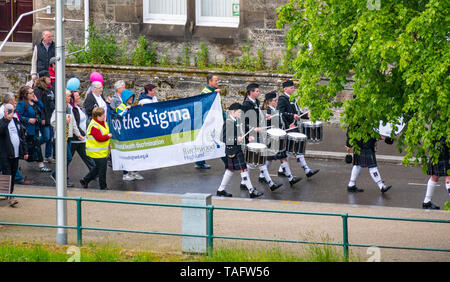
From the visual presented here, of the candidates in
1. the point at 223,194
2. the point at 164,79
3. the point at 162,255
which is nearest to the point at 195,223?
the point at 162,255

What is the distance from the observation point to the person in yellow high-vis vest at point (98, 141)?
15394mm

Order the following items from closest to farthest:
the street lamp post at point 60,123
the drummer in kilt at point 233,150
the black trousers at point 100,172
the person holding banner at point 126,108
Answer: the street lamp post at point 60,123 → the drummer in kilt at point 233,150 → the black trousers at point 100,172 → the person holding banner at point 126,108

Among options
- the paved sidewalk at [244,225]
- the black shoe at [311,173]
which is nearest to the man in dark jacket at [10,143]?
the paved sidewalk at [244,225]

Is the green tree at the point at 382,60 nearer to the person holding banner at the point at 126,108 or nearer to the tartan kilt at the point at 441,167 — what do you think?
the tartan kilt at the point at 441,167

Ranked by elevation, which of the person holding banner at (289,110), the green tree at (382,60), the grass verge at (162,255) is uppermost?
the green tree at (382,60)

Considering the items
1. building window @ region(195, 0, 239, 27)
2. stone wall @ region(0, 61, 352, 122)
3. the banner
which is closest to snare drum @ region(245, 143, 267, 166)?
the banner

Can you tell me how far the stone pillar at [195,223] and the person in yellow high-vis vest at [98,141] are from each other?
4.20 meters

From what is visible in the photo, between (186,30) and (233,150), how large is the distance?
944cm

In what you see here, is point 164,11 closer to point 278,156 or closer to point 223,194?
point 278,156

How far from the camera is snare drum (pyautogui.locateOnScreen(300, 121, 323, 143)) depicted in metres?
17.0

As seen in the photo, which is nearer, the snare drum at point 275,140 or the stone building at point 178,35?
the snare drum at point 275,140

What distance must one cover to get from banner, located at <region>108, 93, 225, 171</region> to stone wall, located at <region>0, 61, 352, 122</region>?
582 cm

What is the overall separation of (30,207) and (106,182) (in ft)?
8.19

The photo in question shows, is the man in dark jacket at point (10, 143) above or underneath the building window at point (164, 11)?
underneath
